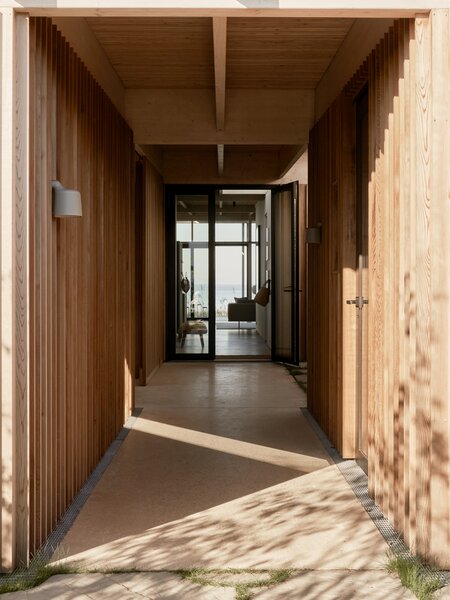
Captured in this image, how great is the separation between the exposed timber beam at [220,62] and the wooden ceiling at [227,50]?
0.19 meters

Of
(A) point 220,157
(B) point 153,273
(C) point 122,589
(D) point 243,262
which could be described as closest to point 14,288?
(C) point 122,589

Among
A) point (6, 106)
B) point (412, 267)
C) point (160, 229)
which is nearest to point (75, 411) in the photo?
point (6, 106)

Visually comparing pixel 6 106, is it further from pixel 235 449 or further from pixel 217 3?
pixel 235 449

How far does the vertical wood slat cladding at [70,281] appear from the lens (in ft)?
10.2

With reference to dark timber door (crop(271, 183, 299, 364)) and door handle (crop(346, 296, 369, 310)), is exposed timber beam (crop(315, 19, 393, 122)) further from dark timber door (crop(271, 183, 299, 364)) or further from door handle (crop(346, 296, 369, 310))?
dark timber door (crop(271, 183, 299, 364))

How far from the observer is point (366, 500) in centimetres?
384

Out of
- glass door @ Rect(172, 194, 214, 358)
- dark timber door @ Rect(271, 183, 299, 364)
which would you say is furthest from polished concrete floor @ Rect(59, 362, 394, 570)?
glass door @ Rect(172, 194, 214, 358)

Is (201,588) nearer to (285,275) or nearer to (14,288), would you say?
(14,288)

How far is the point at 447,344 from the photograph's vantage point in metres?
2.93

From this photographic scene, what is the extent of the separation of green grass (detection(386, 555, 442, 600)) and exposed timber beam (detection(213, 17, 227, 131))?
3.25 metres

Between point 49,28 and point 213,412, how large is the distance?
160 inches

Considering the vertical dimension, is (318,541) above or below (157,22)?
below

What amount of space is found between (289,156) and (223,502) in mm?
5700

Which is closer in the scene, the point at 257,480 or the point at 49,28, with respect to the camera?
the point at 49,28
